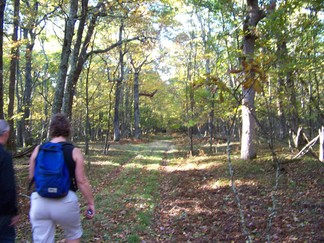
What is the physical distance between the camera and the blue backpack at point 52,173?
3.26 m

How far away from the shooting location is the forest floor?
19.6 ft

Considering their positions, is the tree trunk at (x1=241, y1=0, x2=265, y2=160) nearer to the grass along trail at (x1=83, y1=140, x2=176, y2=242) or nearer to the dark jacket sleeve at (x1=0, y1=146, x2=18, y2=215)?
the grass along trail at (x1=83, y1=140, x2=176, y2=242)

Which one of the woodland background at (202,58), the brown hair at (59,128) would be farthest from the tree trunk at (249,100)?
the brown hair at (59,128)

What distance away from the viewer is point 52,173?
327 cm

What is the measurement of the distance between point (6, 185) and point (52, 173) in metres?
0.46

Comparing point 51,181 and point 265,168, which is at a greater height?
point 51,181

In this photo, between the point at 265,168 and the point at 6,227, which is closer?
the point at 6,227

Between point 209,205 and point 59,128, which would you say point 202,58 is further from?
point 59,128

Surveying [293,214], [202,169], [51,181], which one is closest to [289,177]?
[293,214]

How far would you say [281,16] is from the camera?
5.66m

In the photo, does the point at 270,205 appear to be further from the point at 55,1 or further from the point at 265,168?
the point at 55,1

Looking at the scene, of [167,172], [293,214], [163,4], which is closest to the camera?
[293,214]

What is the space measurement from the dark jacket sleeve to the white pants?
24cm

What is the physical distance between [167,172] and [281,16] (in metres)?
9.50
